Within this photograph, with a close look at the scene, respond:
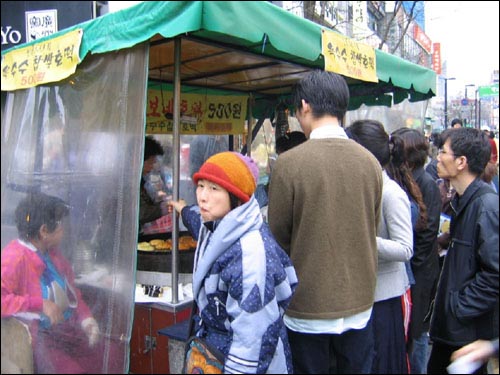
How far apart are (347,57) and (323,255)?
1.93m

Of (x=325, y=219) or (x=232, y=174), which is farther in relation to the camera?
(x=325, y=219)

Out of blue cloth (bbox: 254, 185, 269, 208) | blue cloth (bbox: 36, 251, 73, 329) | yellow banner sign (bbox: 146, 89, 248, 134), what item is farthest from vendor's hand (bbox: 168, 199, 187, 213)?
yellow banner sign (bbox: 146, 89, 248, 134)

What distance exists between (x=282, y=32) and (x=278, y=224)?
A: 1.27 meters

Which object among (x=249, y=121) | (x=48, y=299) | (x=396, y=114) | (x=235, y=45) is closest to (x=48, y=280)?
(x=48, y=299)

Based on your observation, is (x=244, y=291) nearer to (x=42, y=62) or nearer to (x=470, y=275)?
(x=470, y=275)

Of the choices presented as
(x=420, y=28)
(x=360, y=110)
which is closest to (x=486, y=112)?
(x=420, y=28)

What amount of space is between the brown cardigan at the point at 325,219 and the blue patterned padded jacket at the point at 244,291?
0.57ft

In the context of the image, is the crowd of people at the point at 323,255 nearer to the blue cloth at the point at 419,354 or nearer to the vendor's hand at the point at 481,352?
the vendor's hand at the point at 481,352

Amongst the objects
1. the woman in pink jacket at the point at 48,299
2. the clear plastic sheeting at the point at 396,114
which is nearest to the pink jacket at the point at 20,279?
the woman in pink jacket at the point at 48,299

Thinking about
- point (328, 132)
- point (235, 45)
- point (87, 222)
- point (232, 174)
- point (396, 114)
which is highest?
point (235, 45)

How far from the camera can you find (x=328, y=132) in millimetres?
2131

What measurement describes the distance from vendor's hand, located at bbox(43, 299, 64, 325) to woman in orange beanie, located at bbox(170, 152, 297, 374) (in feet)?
3.07

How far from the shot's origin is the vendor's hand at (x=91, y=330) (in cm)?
246

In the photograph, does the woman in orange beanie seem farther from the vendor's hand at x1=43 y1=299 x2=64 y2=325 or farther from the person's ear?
the person's ear
